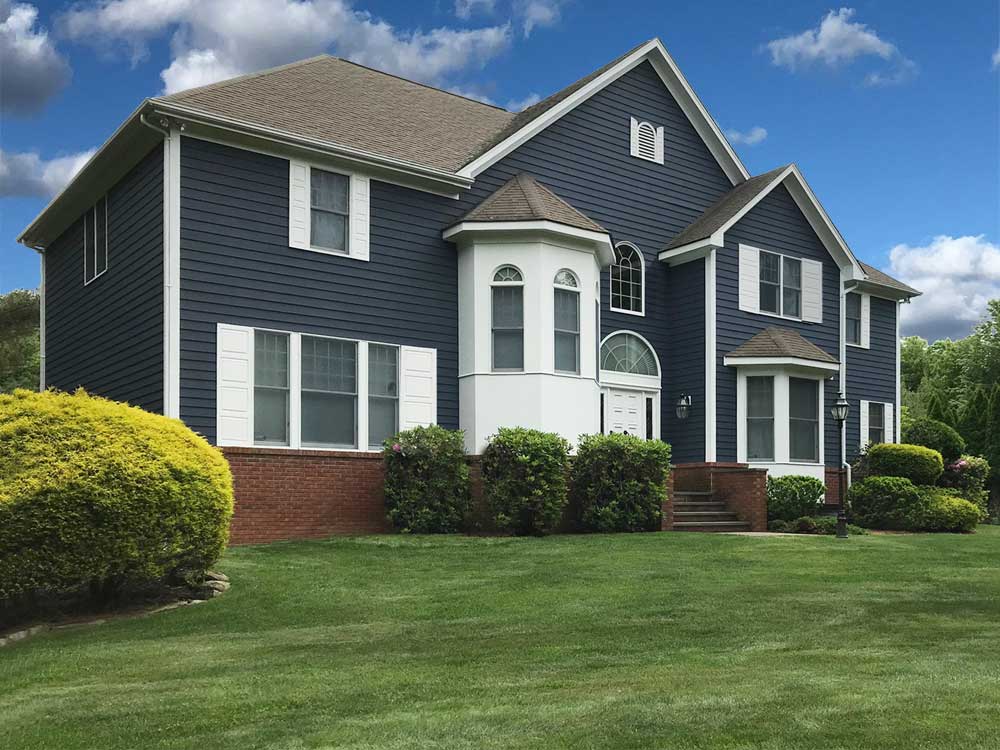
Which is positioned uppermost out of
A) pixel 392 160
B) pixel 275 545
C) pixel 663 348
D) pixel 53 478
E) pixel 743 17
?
pixel 743 17

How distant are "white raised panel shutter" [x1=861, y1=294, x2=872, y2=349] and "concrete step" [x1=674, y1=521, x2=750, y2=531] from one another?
30.5ft

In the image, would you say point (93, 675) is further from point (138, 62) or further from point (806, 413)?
point (138, 62)

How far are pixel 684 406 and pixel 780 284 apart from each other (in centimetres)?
393

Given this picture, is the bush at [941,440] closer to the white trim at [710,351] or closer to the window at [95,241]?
the white trim at [710,351]

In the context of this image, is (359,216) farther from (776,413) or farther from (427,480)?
(776,413)

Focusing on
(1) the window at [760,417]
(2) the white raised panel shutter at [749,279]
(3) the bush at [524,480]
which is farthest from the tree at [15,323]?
(1) the window at [760,417]

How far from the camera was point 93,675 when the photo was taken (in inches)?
299

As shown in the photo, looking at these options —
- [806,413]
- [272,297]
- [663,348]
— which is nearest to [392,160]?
[272,297]

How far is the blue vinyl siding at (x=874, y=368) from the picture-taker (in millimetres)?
26234

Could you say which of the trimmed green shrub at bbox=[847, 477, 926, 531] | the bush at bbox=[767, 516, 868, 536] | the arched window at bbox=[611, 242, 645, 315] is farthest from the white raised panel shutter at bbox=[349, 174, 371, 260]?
the trimmed green shrub at bbox=[847, 477, 926, 531]

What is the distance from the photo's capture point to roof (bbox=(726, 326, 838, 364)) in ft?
72.1

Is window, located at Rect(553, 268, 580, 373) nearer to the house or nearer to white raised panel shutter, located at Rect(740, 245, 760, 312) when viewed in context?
the house

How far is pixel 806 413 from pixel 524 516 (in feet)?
29.3

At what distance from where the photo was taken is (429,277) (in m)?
18.7
